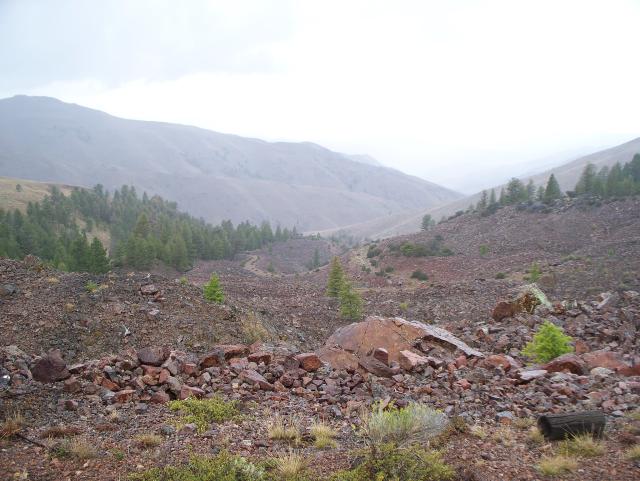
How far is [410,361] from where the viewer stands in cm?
1024

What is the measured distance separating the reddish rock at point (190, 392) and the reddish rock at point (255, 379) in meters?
1.02

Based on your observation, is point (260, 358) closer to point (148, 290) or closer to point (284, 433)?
point (284, 433)

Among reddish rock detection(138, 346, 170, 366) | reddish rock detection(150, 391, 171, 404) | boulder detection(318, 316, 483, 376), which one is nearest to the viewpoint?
reddish rock detection(150, 391, 171, 404)

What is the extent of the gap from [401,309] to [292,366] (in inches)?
Answer: 804

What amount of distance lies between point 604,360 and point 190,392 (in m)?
9.55

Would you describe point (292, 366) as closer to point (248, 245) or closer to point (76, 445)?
point (76, 445)

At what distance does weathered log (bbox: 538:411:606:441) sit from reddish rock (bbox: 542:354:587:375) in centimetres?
372

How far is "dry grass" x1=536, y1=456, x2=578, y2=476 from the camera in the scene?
5449 millimetres

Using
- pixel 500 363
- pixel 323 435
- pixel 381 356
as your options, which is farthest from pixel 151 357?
pixel 500 363

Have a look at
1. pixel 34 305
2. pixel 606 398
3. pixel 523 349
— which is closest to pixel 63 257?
pixel 34 305

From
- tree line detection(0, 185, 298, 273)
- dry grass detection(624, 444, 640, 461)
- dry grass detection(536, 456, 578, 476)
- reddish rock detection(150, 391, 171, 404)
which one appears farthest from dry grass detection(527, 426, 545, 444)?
tree line detection(0, 185, 298, 273)

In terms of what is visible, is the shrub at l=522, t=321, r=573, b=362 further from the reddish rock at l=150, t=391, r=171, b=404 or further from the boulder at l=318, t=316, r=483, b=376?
the reddish rock at l=150, t=391, r=171, b=404

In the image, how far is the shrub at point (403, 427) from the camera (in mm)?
6109

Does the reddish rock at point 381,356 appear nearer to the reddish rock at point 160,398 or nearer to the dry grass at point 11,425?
the reddish rock at point 160,398
